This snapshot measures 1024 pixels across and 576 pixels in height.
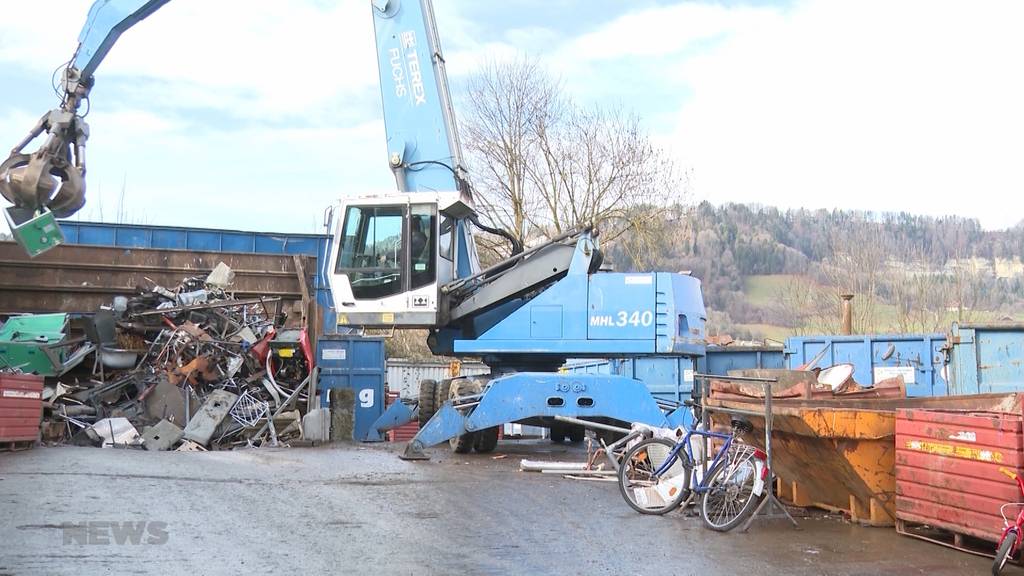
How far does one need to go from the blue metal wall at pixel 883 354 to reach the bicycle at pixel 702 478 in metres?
7.37

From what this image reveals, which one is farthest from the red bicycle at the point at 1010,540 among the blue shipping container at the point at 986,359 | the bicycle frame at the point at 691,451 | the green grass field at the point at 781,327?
the green grass field at the point at 781,327

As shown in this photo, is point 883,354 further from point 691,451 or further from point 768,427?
point 768,427

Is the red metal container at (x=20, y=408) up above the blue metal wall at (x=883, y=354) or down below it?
below

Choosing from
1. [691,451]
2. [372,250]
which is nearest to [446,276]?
[372,250]

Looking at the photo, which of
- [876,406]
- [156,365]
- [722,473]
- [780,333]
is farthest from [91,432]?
[780,333]

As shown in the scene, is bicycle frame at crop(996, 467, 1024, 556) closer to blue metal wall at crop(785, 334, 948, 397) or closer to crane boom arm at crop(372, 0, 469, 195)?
blue metal wall at crop(785, 334, 948, 397)

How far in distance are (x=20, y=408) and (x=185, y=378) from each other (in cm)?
329

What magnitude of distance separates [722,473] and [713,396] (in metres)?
1.40

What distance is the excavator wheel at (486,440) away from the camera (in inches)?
575

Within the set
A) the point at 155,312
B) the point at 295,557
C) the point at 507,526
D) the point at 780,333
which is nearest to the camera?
the point at 295,557

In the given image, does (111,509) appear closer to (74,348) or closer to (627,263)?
(74,348)

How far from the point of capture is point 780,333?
4138 cm

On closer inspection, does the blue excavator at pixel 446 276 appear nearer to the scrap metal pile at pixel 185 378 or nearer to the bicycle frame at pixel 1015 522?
the scrap metal pile at pixel 185 378

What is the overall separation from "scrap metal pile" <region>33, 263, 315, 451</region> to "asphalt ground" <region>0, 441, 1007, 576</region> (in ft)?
13.1
